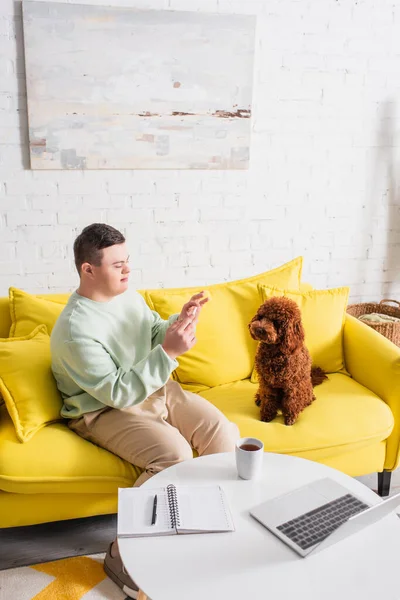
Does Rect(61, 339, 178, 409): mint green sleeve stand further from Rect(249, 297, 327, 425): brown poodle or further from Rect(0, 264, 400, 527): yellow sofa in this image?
Rect(249, 297, 327, 425): brown poodle

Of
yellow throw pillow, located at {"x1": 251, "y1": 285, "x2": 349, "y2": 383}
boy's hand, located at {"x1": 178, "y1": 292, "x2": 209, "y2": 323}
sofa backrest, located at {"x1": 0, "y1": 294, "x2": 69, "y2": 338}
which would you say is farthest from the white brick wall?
boy's hand, located at {"x1": 178, "y1": 292, "x2": 209, "y2": 323}

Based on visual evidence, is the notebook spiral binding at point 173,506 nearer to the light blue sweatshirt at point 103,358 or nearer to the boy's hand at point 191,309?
the light blue sweatshirt at point 103,358

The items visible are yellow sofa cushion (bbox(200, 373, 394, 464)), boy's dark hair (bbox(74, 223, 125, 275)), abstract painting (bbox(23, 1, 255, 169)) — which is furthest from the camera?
abstract painting (bbox(23, 1, 255, 169))

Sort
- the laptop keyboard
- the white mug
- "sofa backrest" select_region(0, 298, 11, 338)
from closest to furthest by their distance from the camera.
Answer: the laptop keyboard, the white mug, "sofa backrest" select_region(0, 298, 11, 338)

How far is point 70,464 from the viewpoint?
1759 millimetres

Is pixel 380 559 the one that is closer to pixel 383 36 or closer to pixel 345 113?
pixel 345 113

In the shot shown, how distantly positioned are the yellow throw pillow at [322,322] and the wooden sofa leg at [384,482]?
1.50ft

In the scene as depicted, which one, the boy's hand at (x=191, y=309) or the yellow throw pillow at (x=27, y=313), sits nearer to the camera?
the boy's hand at (x=191, y=309)

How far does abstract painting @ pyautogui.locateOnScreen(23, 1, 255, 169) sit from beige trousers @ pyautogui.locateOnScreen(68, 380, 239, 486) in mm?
1259

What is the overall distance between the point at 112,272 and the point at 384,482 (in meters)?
1.31

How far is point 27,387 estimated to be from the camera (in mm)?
1858

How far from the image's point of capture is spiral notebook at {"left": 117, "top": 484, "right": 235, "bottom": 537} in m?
1.28

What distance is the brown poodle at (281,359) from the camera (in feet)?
6.40

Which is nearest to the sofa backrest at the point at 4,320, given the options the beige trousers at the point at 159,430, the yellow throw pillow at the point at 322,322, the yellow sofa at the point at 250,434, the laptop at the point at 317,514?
the yellow sofa at the point at 250,434
